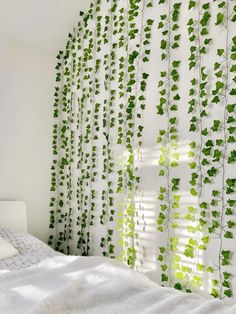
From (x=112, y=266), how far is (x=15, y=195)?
181 cm

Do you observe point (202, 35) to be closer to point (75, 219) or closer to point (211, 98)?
point (211, 98)

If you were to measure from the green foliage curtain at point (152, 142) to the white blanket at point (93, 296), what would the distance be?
0.58m

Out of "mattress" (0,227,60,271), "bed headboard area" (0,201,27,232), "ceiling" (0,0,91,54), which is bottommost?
"mattress" (0,227,60,271)

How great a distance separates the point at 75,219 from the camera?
3.54 meters

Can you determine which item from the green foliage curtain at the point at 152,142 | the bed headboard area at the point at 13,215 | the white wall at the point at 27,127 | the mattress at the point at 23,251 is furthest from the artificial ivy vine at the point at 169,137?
Answer: the white wall at the point at 27,127

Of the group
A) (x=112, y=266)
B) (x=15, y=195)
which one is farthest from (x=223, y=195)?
(x=15, y=195)

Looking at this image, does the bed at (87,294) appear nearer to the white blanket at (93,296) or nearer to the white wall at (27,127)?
the white blanket at (93,296)

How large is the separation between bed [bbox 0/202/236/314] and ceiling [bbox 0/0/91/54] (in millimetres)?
2380

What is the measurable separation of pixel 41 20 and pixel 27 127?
1054 millimetres

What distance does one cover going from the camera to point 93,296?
1595 millimetres

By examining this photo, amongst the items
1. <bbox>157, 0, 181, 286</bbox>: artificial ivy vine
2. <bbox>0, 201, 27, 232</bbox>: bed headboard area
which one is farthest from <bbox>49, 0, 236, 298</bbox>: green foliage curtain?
<bbox>0, 201, 27, 232</bbox>: bed headboard area

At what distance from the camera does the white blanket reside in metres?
1.47

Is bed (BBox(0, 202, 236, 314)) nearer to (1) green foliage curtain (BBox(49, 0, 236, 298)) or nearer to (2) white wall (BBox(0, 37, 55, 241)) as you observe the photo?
(1) green foliage curtain (BBox(49, 0, 236, 298))

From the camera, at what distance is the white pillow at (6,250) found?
8.72 ft
